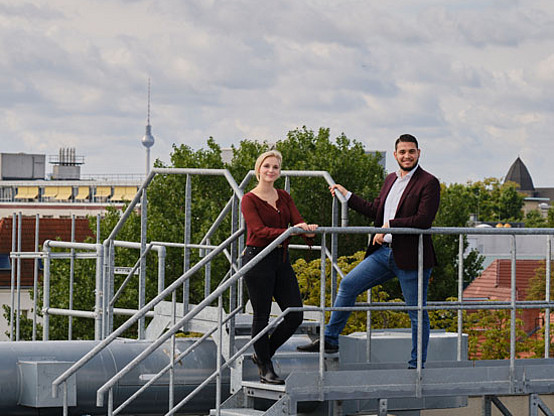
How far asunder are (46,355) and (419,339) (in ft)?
10.1

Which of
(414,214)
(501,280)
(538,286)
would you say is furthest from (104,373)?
(501,280)

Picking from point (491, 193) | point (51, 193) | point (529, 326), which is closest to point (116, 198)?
point (51, 193)

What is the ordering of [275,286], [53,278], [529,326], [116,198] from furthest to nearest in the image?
1. [116,198]
2. [529,326]
3. [53,278]
4. [275,286]

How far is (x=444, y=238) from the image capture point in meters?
45.2

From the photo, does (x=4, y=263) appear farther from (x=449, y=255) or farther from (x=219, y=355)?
(x=219, y=355)

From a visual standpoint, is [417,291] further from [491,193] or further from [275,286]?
[491,193]

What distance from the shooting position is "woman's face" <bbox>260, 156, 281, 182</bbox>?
337 inches

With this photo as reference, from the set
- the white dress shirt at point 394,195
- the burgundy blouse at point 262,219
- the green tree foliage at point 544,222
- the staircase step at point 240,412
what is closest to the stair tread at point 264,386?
the staircase step at point 240,412

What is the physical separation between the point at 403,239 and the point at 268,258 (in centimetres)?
109

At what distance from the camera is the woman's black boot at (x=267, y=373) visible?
29.0 ft

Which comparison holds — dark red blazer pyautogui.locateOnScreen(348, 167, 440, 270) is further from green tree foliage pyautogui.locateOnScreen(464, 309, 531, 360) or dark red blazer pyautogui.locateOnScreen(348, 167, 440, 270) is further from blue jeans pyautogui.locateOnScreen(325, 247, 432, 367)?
green tree foliage pyautogui.locateOnScreen(464, 309, 531, 360)

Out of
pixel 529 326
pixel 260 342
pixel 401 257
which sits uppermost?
pixel 401 257

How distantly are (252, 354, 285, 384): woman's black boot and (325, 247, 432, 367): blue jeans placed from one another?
727mm

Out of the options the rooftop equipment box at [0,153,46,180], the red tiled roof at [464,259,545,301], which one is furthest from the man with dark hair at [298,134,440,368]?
the rooftop equipment box at [0,153,46,180]
